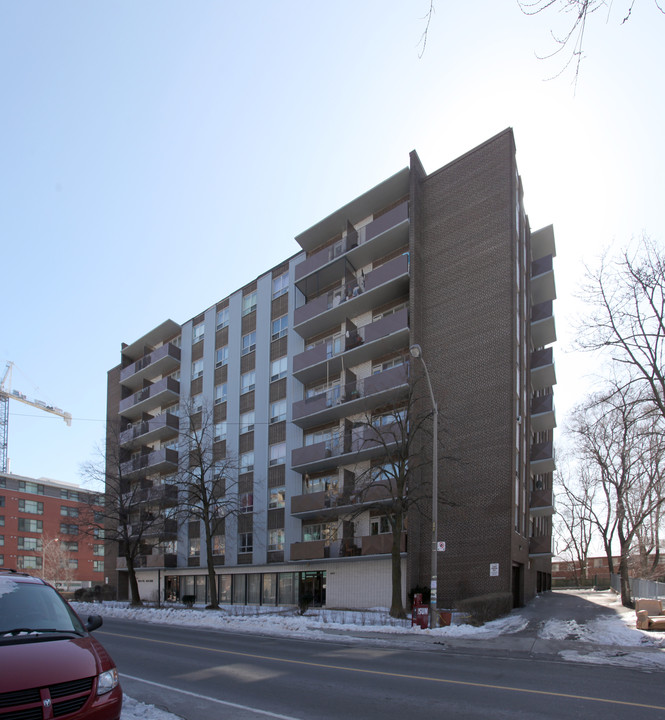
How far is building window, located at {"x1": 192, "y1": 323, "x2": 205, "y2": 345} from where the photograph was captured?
48.1 m

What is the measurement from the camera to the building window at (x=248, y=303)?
142ft

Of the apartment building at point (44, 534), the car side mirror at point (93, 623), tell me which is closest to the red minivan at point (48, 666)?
the car side mirror at point (93, 623)

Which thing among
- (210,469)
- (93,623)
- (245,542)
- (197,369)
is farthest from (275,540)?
(93,623)

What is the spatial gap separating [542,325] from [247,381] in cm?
2007

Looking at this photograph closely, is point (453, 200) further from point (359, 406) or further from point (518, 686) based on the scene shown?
point (518, 686)

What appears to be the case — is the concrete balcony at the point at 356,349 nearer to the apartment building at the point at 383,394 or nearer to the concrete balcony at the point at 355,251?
the apartment building at the point at 383,394

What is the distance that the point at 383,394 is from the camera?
30.6 meters

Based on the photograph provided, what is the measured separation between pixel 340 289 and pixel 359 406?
7.51m

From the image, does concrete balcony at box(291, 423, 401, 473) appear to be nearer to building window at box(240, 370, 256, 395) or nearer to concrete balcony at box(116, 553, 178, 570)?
building window at box(240, 370, 256, 395)

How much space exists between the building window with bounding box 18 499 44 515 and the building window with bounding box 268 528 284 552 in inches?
2777

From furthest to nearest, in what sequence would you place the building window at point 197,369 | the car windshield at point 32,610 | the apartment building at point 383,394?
the building window at point 197,369
the apartment building at point 383,394
the car windshield at point 32,610

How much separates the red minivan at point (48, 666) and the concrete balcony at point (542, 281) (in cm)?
3510

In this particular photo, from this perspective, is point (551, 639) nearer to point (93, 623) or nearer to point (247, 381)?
point (93, 623)

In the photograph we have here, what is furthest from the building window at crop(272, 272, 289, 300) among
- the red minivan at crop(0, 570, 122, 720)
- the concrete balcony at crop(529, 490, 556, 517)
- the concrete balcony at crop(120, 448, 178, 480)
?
the red minivan at crop(0, 570, 122, 720)
